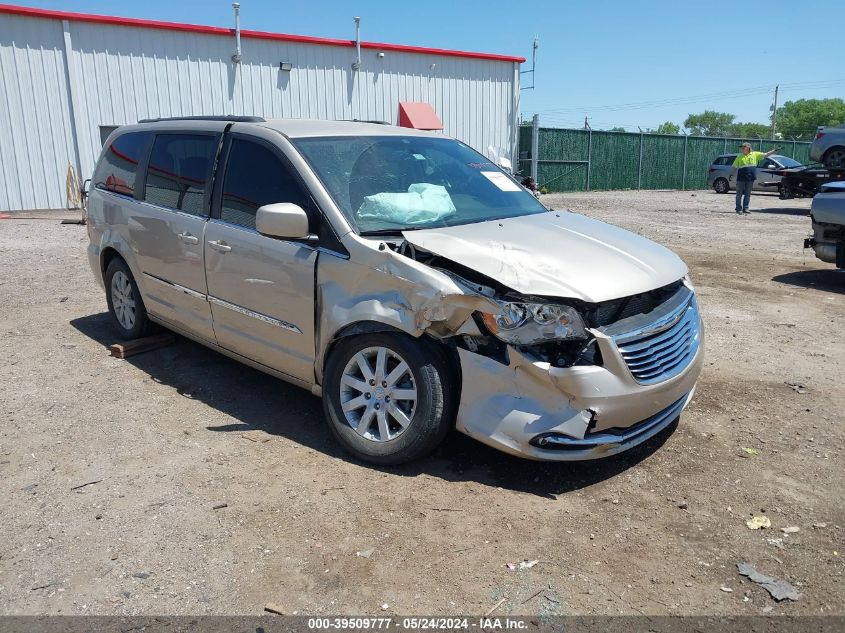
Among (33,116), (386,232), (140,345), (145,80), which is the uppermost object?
(145,80)

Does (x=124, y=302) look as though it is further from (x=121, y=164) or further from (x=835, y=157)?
(x=835, y=157)

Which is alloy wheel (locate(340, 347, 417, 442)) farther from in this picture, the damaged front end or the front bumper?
the front bumper

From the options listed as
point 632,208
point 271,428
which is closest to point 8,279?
point 271,428

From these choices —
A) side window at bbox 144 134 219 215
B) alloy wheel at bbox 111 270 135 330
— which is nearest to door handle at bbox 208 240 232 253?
side window at bbox 144 134 219 215

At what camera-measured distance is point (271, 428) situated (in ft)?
14.7

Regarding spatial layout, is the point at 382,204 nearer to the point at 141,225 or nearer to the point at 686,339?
the point at 686,339

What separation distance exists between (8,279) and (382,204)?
6945 mm

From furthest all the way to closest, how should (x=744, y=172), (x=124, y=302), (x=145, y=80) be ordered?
1. (x=145, y=80)
2. (x=744, y=172)
3. (x=124, y=302)

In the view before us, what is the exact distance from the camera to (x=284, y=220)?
3.96 meters

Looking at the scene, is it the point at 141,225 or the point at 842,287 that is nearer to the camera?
the point at 141,225

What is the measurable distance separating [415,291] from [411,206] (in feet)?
2.82

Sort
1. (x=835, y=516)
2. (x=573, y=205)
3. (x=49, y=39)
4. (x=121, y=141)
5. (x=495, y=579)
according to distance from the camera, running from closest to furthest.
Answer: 1. (x=495, y=579)
2. (x=835, y=516)
3. (x=121, y=141)
4. (x=49, y=39)
5. (x=573, y=205)

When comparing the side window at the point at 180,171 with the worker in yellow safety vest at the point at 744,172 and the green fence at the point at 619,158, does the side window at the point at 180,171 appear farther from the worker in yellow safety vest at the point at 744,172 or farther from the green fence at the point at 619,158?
the green fence at the point at 619,158

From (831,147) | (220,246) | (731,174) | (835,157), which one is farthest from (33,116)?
(731,174)
